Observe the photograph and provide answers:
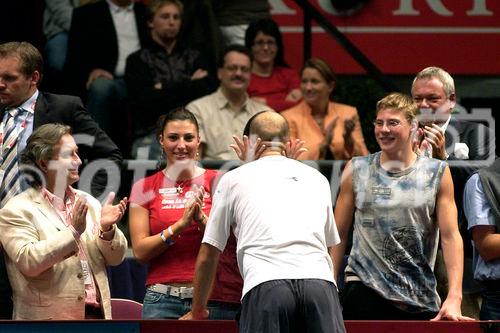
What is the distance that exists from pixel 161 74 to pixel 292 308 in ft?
13.2

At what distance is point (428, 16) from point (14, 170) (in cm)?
458

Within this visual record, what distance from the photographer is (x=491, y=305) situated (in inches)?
309

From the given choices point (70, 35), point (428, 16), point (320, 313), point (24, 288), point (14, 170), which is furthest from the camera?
point (428, 16)

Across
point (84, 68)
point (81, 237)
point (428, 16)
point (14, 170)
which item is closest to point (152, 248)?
point (81, 237)

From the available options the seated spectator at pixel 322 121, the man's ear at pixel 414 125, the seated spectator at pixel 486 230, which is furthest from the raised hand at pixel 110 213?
the seated spectator at pixel 322 121

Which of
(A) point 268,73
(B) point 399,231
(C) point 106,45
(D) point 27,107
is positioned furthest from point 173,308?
(C) point 106,45

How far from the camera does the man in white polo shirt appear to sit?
7.04m

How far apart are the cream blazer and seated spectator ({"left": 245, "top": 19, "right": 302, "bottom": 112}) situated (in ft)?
11.5

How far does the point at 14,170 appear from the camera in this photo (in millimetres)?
8352

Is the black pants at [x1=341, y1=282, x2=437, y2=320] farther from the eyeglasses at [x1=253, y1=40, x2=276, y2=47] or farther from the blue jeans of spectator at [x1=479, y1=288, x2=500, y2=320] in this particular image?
the eyeglasses at [x1=253, y1=40, x2=276, y2=47]

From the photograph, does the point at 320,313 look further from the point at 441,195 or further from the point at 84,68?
the point at 84,68

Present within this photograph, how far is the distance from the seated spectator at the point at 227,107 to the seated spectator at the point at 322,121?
0.90ft

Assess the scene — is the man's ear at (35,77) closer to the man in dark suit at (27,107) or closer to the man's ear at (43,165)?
the man in dark suit at (27,107)

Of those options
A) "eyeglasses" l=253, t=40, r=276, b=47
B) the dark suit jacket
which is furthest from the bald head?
the dark suit jacket
